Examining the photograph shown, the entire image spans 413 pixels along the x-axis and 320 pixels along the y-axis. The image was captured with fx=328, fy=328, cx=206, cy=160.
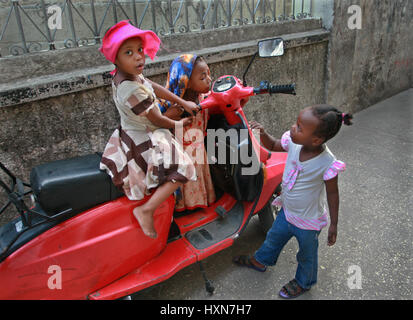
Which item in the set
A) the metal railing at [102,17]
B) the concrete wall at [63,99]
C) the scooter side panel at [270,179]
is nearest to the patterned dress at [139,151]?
the scooter side panel at [270,179]

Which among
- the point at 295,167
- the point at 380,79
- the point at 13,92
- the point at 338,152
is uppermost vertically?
the point at 13,92

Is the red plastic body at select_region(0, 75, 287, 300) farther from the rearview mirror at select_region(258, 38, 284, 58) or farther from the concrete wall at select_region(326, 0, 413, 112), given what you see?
the concrete wall at select_region(326, 0, 413, 112)

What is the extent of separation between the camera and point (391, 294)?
2.15m

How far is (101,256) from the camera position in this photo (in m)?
1.80

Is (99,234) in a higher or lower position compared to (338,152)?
higher

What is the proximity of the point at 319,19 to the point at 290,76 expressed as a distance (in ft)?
3.51

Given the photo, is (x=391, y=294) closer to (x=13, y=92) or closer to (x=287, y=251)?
(x=287, y=251)

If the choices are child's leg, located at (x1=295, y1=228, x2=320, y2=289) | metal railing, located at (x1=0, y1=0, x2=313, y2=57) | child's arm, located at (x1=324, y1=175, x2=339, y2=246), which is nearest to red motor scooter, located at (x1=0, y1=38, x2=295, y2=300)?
child's leg, located at (x1=295, y1=228, x2=320, y2=289)

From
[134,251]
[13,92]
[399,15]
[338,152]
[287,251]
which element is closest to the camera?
[134,251]

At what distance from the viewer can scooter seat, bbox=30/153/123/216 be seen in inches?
64.2

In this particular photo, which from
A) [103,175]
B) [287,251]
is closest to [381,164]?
[287,251]

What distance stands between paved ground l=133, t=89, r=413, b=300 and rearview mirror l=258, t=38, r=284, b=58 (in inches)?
58.0

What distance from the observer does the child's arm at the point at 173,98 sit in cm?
205

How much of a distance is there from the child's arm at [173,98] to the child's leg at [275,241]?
0.89m
